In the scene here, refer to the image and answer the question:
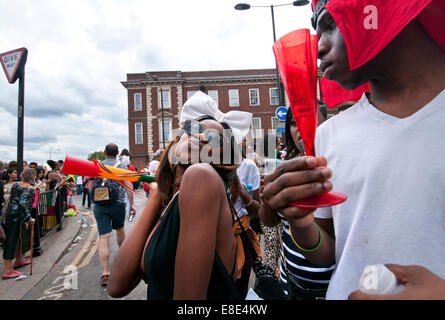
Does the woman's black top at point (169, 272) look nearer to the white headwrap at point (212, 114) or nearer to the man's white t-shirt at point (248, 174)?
the white headwrap at point (212, 114)

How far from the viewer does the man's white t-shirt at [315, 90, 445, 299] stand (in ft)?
2.31

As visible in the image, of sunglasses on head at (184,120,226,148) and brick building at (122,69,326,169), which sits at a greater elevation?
brick building at (122,69,326,169)

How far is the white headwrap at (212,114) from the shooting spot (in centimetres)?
218

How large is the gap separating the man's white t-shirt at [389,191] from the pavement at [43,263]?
4427mm

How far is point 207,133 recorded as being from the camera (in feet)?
5.41

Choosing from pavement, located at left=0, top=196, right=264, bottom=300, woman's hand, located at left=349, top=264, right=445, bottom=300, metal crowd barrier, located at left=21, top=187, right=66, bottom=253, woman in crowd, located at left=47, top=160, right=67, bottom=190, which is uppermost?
woman in crowd, located at left=47, top=160, right=67, bottom=190

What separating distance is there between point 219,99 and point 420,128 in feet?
92.4

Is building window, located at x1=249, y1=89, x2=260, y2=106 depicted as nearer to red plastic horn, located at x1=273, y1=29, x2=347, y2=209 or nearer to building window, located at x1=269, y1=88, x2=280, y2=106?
building window, located at x1=269, y1=88, x2=280, y2=106

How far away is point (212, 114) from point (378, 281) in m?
1.89

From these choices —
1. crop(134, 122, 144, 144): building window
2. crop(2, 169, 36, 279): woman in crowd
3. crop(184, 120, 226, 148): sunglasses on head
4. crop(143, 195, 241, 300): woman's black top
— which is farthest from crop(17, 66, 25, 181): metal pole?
crop(134, 122, 144, 144): building window

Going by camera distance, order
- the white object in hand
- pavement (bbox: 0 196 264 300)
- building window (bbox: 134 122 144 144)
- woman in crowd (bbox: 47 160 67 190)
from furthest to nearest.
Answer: building window (bbox: 134 122 144 144) < woman in crowd (bbox: 47 160 67 190) < pavement (bbox: 0 196 264 300) < the white object in hand

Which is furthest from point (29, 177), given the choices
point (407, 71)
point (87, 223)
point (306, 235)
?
point (407, 71)

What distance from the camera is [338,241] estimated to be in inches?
35.2
